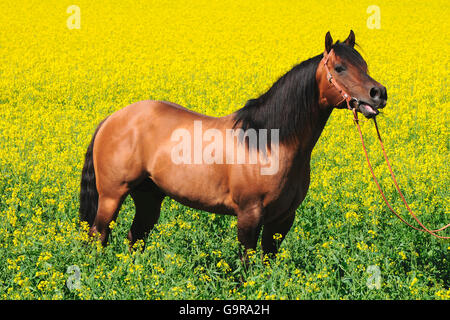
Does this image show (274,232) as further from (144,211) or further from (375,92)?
(375,92)

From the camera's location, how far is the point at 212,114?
11.8 metres

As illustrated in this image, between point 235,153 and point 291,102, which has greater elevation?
point 291,102

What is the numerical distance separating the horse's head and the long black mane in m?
0.05

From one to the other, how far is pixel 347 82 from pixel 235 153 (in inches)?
44.5

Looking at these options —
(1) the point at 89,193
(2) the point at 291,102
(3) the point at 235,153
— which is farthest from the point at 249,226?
(1) the point at 89,193

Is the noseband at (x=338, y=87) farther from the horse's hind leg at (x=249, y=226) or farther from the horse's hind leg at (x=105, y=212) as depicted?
the horse's hind leg at (x=105, y=212)

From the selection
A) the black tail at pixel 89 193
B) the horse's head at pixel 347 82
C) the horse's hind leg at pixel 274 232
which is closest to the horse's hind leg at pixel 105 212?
the black tail at pixel 89 193

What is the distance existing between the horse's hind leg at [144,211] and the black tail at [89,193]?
0.39 m

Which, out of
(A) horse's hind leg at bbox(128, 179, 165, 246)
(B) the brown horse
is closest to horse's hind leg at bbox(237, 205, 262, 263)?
(B) the brown horse

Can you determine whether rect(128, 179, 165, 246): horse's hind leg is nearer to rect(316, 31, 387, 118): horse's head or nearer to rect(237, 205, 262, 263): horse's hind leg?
rect(237, 205, 262, 263): horse's hind leg

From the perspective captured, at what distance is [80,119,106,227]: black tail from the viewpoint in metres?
5.53
